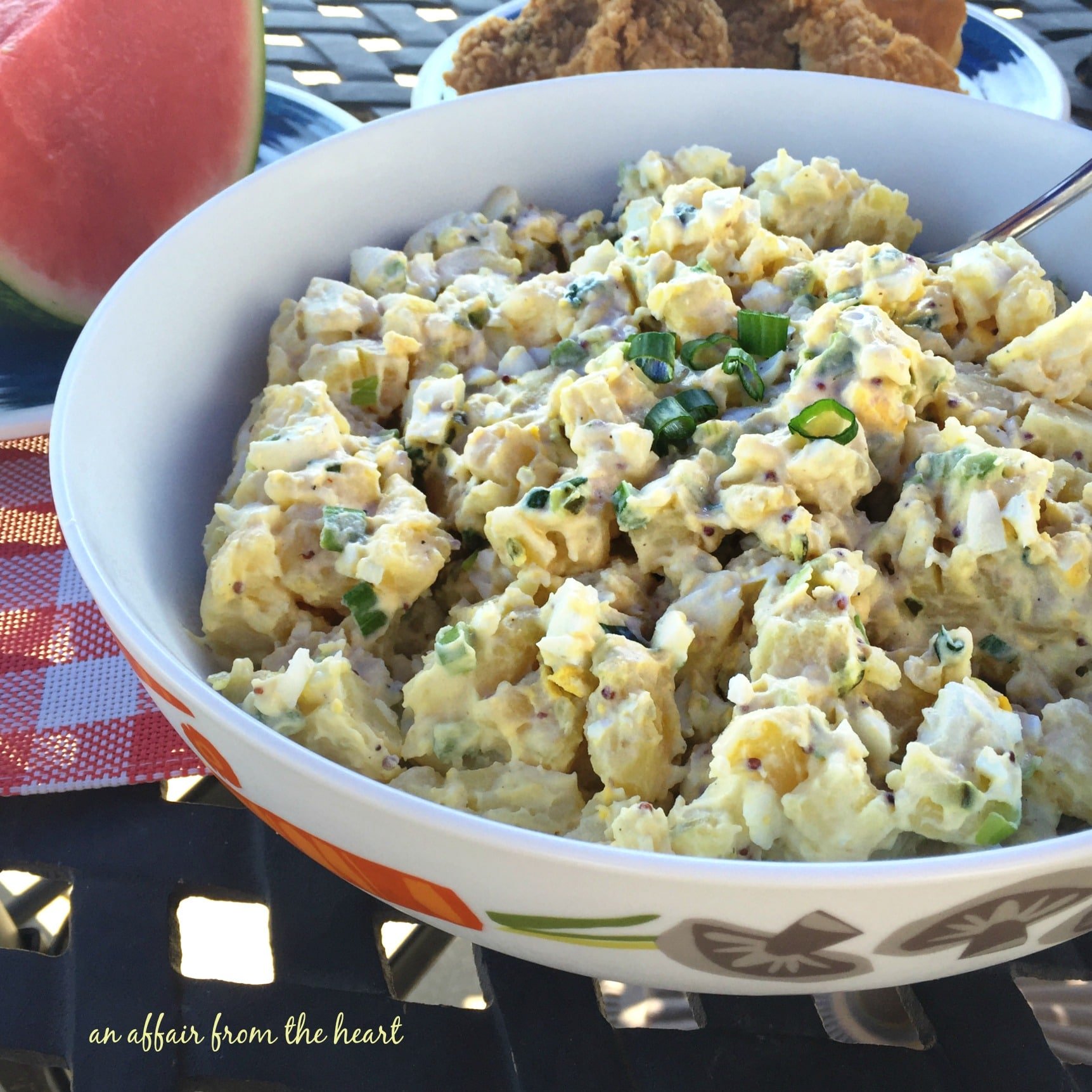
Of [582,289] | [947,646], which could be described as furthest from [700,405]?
[947,646]

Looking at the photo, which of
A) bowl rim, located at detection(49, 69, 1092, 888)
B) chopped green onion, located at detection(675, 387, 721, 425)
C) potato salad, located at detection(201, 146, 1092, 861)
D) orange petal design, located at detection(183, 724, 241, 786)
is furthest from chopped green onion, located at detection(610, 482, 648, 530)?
orange petal design, located at detection(183, 724, 241, 786)

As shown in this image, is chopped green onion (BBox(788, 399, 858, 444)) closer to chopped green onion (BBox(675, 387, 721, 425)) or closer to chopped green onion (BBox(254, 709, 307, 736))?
chopped green onion (BBox(675, 387, 721, 425))

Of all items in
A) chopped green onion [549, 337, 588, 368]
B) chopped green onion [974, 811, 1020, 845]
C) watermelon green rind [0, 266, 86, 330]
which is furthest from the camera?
A: watermelon green rind [0, 266, 86, 330]

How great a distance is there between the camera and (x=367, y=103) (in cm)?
263

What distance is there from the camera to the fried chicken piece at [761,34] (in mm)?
→ 2268

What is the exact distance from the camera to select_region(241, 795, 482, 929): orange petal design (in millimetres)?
1000

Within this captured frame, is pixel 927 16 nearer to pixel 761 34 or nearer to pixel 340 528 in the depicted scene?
pixel 761 34

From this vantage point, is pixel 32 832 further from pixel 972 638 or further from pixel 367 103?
pixel 367 103

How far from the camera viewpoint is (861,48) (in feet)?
7.02

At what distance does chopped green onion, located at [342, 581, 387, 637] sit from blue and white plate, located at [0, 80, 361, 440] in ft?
2.40

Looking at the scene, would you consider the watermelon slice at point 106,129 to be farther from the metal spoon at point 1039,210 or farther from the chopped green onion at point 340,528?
the metal spoon at point 1039,210

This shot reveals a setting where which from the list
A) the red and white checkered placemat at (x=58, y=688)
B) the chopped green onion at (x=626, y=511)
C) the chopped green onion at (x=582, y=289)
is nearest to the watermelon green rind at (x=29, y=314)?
the red and white checkered placemat at (x=58, y=688)

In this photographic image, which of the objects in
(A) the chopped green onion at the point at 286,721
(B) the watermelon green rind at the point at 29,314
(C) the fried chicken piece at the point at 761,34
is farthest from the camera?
(C) the fried chicken piece at the point at 761,34

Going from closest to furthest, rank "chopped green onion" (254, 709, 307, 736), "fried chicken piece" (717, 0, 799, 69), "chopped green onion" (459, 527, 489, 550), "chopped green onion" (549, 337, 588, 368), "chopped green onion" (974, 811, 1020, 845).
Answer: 1. "chopped green onion" (974, 811, 1020, 845)
2. "chopped green onion" (254, 709, 307, 736)
3. "chopped green onion" (459, 527, 489, 550)
4. "chopped green onion" (549, 337, 588, 368)
5. "fried chicken piece" (717, 0, 799, 69)
